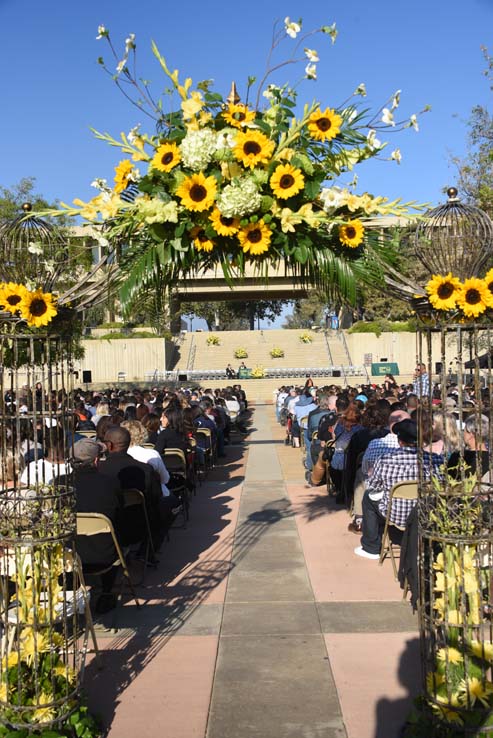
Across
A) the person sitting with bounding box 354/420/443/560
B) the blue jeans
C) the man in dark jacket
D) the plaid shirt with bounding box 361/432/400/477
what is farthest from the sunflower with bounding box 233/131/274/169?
the blue jeans

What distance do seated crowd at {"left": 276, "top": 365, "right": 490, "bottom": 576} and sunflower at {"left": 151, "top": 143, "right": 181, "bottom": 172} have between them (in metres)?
1.74

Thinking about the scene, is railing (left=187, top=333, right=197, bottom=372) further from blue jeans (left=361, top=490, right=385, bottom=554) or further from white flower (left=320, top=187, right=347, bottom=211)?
white flower (left=320, top=187, right=347, bottom=211)

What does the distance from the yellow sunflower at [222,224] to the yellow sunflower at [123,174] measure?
1.65 feet

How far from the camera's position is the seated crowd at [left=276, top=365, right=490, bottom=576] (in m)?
4.48

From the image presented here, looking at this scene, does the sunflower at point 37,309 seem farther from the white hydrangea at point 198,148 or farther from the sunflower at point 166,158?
the white hydrangea at point 198,148

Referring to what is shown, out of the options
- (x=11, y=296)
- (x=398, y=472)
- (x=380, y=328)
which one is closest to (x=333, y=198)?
(x=11, y=296)

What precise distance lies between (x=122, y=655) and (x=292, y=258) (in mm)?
3089

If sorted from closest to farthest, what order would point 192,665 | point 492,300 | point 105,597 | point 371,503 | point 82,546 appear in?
point 492,300
point 192,665
point 82,546
point 105,597
point 371,503

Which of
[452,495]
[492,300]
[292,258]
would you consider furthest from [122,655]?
[492,300]

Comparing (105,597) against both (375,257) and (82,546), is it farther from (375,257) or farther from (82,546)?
(375,257)

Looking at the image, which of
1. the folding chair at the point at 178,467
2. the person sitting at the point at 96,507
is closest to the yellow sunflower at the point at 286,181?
the person sitting at the point at 96,507

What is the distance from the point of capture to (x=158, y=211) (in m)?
4.07

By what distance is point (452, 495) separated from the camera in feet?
13.5

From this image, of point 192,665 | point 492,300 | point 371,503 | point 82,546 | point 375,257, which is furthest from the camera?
point 371,503
